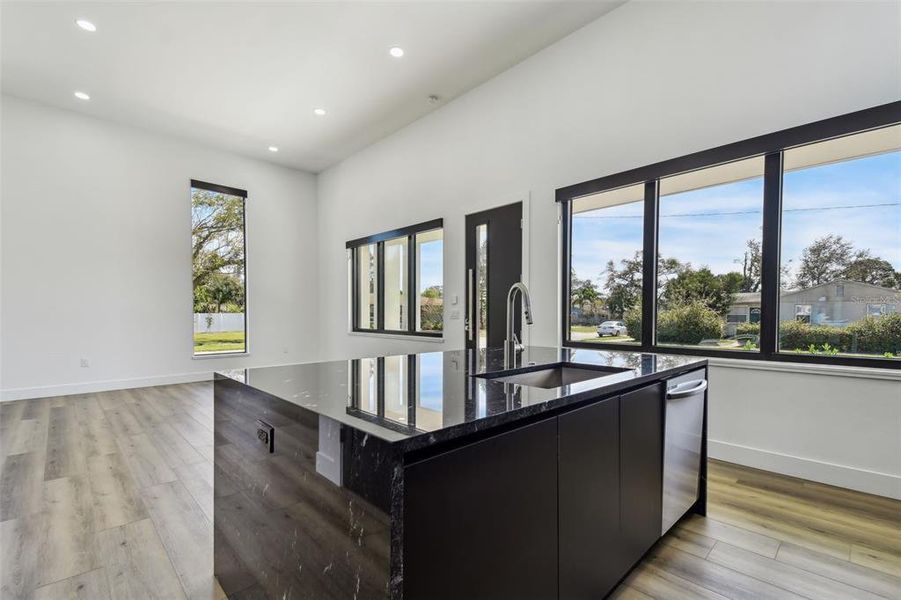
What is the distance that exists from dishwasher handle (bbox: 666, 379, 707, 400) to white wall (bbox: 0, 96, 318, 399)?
6385 mm

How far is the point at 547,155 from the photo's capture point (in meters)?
3.92

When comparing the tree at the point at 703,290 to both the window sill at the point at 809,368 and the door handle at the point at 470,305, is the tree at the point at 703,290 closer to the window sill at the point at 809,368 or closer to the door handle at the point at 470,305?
the window sill at the point at 809,368

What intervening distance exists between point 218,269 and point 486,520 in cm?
666

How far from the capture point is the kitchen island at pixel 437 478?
2.73ft

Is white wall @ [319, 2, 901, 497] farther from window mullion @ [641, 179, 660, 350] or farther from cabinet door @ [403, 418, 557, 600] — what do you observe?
cabinet door @ [403, 418, 557, 600]

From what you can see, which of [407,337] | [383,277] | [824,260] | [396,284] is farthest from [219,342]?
[824,260]

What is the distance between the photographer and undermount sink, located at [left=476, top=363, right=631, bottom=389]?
5.51ft

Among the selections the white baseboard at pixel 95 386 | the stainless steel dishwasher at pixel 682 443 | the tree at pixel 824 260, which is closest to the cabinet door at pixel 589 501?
the stainless steel dishwasher at pixel 682 443

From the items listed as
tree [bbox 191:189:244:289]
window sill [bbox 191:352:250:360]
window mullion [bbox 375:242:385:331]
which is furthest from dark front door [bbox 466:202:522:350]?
tree [bbox 191:189:244:289]

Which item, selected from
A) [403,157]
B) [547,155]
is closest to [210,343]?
[403,157]

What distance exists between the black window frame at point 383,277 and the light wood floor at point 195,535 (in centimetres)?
303

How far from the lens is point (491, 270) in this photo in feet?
14.9

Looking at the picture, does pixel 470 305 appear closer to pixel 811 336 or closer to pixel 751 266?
pixel 751 266

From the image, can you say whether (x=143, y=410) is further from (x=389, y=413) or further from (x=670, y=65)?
(x=670, y=65)
